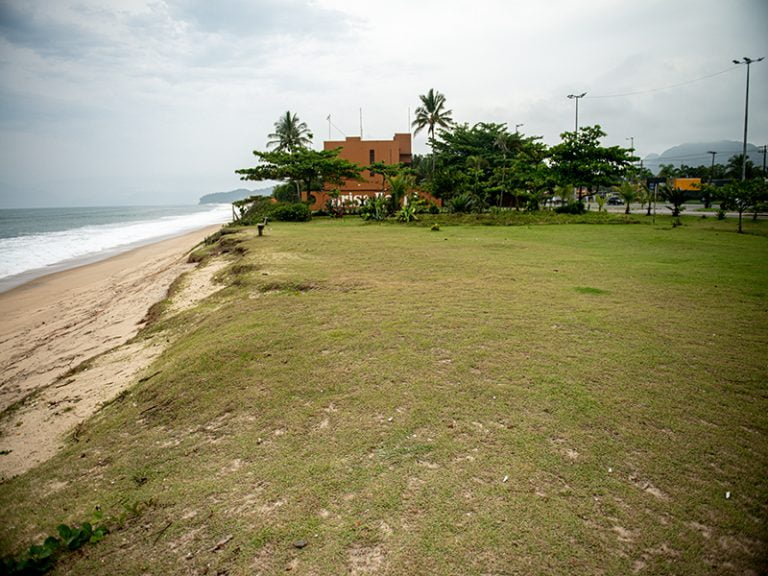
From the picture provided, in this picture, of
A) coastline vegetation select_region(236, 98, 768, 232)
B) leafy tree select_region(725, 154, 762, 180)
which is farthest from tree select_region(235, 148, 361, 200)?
leafy tree select_region(725, 154, 762, 180)

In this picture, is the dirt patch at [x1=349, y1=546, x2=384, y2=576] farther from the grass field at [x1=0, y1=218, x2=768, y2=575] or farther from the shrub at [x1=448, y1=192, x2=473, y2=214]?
the shrub at [x1=448, y1=192, x2=473, y2=214]

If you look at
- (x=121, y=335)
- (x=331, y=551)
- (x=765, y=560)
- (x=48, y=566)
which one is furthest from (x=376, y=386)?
(x=121, y=335)

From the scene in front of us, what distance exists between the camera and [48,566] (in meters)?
2.39

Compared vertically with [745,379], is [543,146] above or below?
above

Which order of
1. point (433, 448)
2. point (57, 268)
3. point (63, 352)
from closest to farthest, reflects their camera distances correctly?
point (433, 448)
point (63, 352)
point (57, 268)

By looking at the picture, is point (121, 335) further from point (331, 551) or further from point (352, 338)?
point (331, 551)

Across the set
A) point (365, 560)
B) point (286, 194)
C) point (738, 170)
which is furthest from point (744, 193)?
point (738, 170)

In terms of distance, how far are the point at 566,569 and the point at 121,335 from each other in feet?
26.8

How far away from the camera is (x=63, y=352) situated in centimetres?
763

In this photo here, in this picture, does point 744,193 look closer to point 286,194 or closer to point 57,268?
point 57,268

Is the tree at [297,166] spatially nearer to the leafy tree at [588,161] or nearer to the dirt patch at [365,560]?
the leafy tree at [588,161]

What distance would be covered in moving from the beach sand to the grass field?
1.82ft

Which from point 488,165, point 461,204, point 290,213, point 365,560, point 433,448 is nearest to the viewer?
point 365,560

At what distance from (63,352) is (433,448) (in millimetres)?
7586
